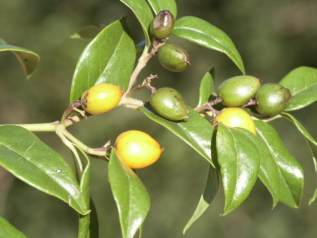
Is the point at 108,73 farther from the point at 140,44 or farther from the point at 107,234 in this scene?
the point at 107,234

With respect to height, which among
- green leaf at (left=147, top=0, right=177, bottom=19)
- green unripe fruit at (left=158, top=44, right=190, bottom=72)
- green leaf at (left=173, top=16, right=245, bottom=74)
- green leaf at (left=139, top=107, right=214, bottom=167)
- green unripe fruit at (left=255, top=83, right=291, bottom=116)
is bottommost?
green unripe fruit at (left=255, top=83, right=291, bottom=116)

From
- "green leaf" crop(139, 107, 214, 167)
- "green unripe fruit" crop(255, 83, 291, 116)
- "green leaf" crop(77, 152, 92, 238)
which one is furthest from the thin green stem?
"green unripe fruit" crop(255, 83, 291, 116)

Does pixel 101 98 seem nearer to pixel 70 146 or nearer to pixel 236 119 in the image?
pixel 70 146

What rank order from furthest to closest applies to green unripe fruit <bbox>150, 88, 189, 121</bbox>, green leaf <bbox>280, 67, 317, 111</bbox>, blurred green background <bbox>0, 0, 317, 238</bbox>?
blurred green background <bbox>0, 0, 317, 238</bbox>
green leaf <bbox>280, 67, 317, 111</bbox>
green unripe fruit <bbox>150, 88, 189, 121</bbox>

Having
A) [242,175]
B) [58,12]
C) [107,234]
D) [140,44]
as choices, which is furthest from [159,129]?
[242,175]

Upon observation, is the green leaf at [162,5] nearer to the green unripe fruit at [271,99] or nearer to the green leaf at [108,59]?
the green leaf at [108,59]

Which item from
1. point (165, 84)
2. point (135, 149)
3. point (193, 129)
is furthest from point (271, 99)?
point (165, 84)

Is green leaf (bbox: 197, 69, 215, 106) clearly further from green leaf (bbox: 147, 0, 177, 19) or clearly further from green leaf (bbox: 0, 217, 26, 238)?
green leaf (bbox: 0, 217, 26, 238)
